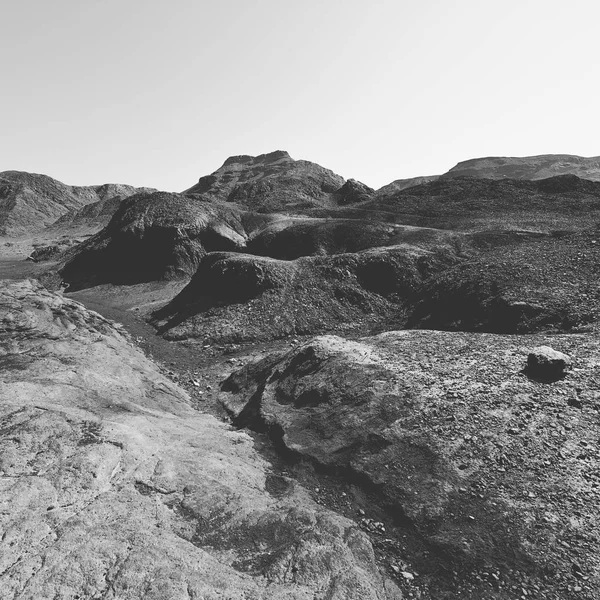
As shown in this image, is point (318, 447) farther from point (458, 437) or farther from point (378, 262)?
point (378, 262)

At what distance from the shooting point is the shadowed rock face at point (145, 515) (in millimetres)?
8617

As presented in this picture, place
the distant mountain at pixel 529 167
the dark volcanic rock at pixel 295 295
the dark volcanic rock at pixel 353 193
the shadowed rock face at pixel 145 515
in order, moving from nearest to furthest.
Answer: the shadowed rock face at pixel 145 515 < the dark volcanic rock at pixel 295 295 < the dark volcanic rock at pixel 353 193 < the distant mountain at pixel 529 167

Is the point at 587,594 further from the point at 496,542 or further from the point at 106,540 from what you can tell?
the point at 106,540

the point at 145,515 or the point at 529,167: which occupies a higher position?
the point at 529,167

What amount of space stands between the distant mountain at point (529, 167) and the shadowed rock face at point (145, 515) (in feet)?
542

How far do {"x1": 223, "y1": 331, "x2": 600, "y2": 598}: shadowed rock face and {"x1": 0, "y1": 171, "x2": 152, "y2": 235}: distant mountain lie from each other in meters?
148

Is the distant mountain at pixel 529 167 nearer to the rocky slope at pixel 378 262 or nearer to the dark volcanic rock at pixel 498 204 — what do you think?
the dark volcanic rock at pixel 498 204

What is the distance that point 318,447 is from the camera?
16.7 metres

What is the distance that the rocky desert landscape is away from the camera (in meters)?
9.77

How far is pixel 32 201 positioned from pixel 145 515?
194 meters

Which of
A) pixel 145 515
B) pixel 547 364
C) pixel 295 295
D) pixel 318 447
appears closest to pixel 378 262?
pixel 295 295

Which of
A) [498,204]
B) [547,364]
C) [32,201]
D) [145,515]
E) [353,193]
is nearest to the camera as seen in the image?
[145,515]

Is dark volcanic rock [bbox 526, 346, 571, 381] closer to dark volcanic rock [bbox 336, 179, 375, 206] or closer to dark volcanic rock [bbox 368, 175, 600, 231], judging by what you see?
dark volcanic rock [bbox 368, 175, 600, 231]

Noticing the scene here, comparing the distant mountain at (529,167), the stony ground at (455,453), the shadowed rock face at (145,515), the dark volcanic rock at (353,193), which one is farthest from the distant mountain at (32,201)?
the distant mountain at (529,167)
